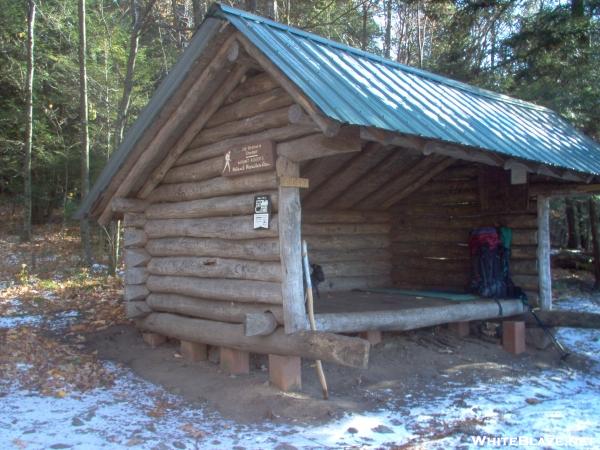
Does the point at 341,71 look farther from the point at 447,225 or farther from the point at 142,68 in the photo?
the point at 142,68

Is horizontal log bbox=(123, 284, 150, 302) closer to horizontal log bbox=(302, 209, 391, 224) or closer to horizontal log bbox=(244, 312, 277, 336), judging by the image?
horizontal log bbox=(302, 209, 391, 224)

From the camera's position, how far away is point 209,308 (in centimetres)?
686

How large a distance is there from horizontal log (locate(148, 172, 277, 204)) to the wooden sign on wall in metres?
0.08

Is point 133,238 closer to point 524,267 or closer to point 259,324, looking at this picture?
point 259,324

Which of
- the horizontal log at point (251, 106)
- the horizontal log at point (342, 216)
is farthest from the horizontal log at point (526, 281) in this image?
the horizontal log at point (251, 106)

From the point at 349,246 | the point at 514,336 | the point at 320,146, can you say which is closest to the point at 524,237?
the point at 514,336

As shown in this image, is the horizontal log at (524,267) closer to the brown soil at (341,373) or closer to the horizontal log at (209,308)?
the brown soil at (341,373)

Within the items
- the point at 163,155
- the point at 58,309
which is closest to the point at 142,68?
the point at 58,309

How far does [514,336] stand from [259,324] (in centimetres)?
435

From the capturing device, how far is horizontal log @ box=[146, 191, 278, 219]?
632cm

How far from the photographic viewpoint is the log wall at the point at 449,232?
8695 millimetres

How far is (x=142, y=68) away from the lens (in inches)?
704

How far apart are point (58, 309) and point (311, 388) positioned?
6.24m

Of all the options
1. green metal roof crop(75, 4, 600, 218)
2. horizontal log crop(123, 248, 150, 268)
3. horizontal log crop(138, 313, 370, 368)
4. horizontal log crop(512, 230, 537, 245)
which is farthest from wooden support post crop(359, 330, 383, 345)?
horizontal log crop(123, 248, 150, 268)
